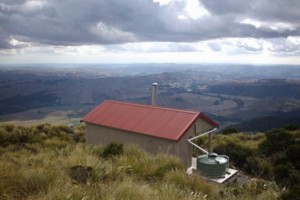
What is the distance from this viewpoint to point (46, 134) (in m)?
21.1

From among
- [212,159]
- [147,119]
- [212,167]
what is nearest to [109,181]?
[212,167]

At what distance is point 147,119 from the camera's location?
1655cm

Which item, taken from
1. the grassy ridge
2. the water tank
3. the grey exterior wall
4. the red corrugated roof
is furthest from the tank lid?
the grassy ridge

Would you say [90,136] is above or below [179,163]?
below

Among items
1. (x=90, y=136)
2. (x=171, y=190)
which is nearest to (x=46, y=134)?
(x=90, y=136)

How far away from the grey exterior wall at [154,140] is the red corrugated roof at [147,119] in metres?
0.24

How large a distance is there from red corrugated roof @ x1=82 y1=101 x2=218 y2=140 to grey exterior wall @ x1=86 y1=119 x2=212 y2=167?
0.80ft

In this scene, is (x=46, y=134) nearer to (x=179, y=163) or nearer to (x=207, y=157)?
(x=207, y=157)

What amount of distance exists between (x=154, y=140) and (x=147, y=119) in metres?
1.55

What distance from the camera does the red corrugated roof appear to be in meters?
15.3

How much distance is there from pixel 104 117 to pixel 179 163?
32.6ft

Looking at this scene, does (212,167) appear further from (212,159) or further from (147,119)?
(147,119)

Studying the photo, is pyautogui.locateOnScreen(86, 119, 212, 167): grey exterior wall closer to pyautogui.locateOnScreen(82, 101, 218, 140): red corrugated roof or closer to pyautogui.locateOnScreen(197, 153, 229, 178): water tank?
pyautogui.locateOnScreen(82, 101, 218, 140): red corrugated roof

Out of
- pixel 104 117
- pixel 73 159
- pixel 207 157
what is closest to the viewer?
pixel 73 159
